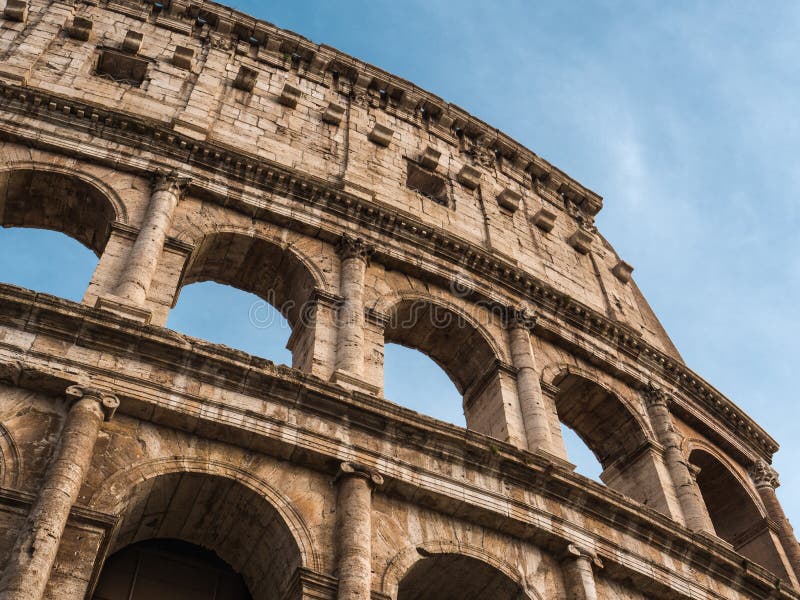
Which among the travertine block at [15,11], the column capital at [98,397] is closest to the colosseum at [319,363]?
the column capital at [98,397]

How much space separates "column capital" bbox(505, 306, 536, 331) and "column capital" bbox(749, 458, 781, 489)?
5.84 metres

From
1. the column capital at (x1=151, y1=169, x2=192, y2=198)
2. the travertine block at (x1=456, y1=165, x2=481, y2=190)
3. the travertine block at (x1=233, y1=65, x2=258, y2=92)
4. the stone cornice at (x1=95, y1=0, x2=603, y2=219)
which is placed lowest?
the column capital at (x1=151, y1=169, x2=192, y2=198)

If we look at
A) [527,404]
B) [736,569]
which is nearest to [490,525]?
[527,404]

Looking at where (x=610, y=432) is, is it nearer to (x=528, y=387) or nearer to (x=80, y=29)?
(x=528, y=387)

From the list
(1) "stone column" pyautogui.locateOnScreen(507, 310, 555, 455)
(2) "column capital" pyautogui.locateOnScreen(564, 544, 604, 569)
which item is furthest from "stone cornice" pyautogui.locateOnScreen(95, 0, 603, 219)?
(2) "column capital" pyautogui.locateOnScreen(564, 544, 604, 569)

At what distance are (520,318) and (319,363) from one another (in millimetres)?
4497

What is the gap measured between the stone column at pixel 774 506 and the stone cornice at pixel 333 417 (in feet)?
13.8

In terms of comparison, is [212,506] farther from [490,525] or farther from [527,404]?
[527,404]

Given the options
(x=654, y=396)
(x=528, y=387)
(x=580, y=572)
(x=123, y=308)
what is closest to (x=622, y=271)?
(x=654, y=396)

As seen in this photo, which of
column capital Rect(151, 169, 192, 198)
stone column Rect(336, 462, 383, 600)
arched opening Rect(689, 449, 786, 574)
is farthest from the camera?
arched opening Rect(689, 449, 786, 574)

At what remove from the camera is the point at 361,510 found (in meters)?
9.84

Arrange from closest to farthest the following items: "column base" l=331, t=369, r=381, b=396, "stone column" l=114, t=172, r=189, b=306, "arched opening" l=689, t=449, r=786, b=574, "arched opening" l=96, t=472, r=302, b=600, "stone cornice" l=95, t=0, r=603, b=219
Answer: "arched opening" l=96, t=472, r=302, b=600 < "stone column" l=114, t=172, r=189, b=306 < "column base" l=331, t=369, r=381, b=396 < "arched opening" l=689, t=449, r=786, b=574 < "stone cornice" l=95, t=0, r=603, b=219

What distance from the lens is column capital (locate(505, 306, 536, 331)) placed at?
15125 millimetres

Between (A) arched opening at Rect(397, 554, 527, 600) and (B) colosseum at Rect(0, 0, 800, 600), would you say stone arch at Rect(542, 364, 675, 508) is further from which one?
(A) arched opening at Rect(397, 554, 527, 600)
